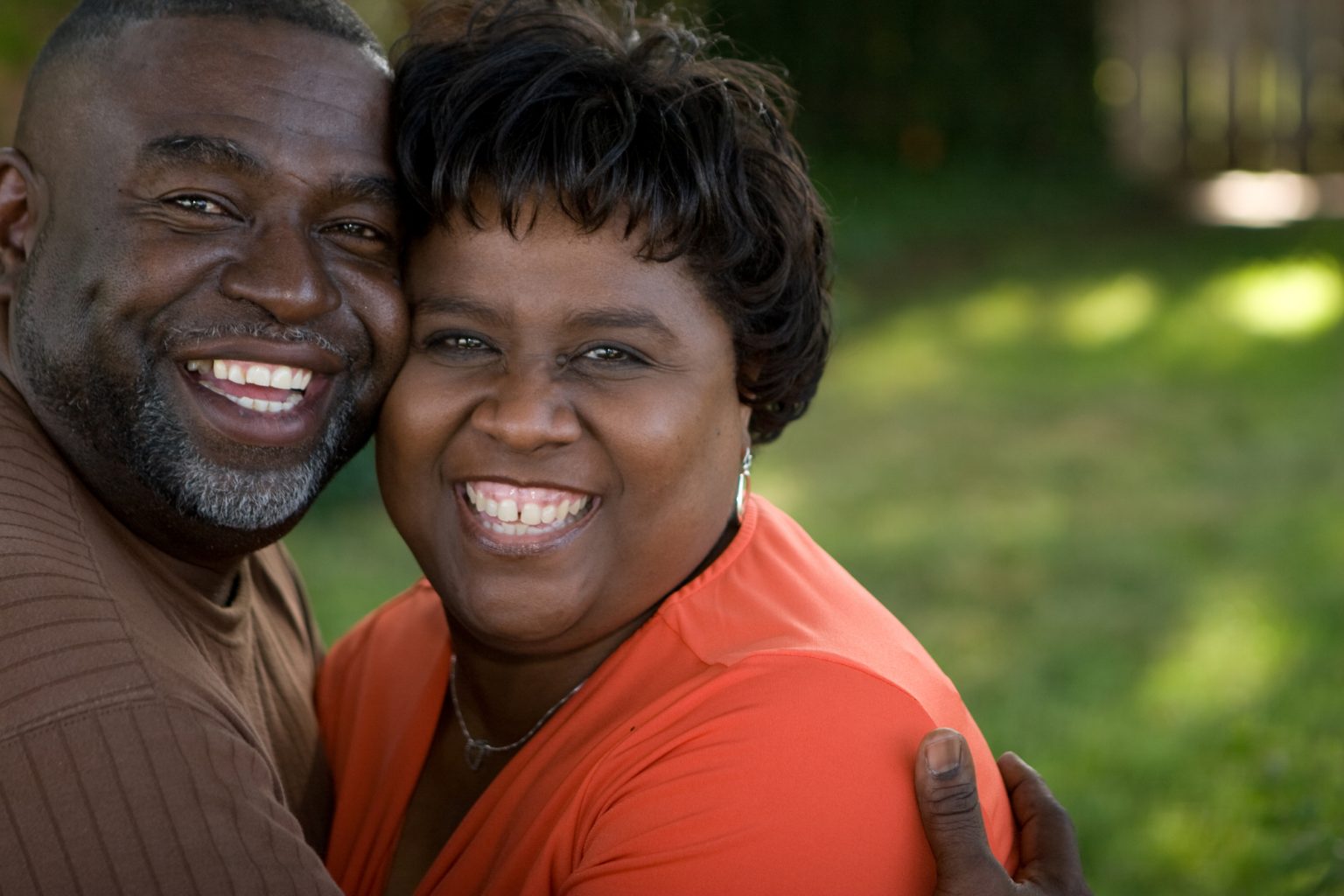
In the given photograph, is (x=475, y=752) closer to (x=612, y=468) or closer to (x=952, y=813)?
(x=612, y=468)

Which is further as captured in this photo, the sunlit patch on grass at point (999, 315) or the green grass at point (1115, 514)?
the sunlit patch on grass at point (999, 315)

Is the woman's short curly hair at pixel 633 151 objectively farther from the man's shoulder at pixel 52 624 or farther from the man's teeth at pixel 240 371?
the man's shoulder at pixel 52 624

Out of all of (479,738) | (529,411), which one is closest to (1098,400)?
(479,738)

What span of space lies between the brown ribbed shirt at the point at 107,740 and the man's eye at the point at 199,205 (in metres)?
0.47

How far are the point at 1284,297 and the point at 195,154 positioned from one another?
7.63m

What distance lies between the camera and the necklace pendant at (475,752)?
8.83 feet

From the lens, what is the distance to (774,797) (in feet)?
6.74

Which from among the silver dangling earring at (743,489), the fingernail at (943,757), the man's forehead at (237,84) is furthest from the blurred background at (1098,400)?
the fingernail at (943,757)

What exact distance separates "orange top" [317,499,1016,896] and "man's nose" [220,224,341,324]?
77 centimetres

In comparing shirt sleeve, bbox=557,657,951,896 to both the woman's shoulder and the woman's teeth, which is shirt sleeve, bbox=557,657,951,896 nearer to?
the woman's shoulder

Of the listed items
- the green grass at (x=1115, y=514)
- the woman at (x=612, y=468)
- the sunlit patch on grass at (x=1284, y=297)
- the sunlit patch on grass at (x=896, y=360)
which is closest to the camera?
the woman at (x=612, y=468)

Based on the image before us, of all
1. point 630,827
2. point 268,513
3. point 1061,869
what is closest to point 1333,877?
point 1061,869

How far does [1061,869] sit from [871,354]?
6.75 m

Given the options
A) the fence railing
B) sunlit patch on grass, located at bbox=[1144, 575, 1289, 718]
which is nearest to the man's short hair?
sunlit patch on grass, located at bbox=[1144, 575, 1289, 718]
